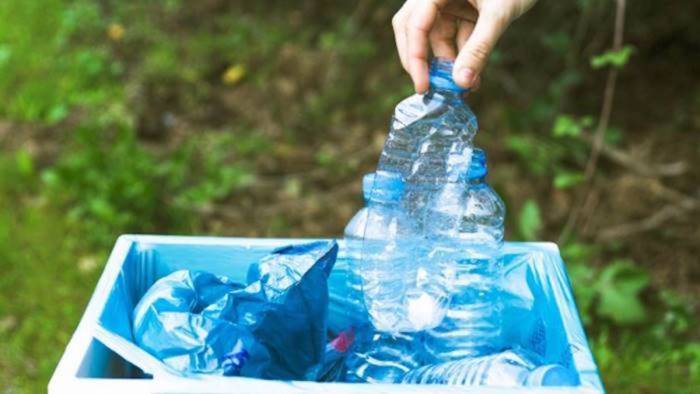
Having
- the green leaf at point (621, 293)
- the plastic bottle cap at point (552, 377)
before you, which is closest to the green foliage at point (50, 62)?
the green leaf at point (621, 293)

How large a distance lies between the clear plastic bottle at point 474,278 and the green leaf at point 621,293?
3.78ft

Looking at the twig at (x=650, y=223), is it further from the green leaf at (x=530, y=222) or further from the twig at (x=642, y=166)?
the green leaf at (x=530, y=222)

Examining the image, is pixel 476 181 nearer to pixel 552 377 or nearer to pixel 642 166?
pixel 552 377

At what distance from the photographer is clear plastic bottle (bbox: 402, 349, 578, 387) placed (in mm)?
1224

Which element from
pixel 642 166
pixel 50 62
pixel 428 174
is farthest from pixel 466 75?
pixel 50 62

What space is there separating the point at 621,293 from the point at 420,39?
1.39 metres

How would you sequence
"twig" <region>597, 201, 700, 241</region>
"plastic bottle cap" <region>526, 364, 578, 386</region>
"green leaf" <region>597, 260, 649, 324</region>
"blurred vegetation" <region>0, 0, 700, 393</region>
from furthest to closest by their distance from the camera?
"twig" <region>597, 201, 700, 241</region>
"blurred vegetation" <region>0, 0, 700, 393</region>
"green leaf" <region>597, 260, 649, 324</region>
"plastic bottle cap" <region>526, 364, 578, 386</region>

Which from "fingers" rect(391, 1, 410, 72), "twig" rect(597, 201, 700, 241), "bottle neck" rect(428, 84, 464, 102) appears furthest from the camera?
"twig" rect(597, 201, 700, 241)

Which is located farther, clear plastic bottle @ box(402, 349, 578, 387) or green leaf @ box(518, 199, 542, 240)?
green leaf @ box(518, 199, 542, 240)

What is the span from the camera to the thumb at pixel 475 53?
1391mm

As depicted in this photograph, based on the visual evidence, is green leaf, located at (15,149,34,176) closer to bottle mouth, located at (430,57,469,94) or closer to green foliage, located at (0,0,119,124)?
green foliage, located at (0,0,119,124)

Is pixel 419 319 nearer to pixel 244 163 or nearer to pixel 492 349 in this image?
pixel 492 349

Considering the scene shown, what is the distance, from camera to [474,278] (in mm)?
1542

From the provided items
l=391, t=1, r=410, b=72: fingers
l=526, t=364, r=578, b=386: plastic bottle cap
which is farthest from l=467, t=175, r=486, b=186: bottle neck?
l=526, t=364, r=578, b=386: plastic bottle cap
